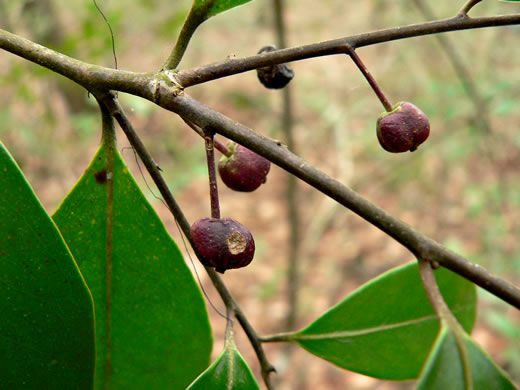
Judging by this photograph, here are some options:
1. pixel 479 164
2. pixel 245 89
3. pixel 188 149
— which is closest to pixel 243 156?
pixel 188 149

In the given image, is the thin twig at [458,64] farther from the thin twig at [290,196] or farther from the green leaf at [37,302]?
the green leaf at [37,302]

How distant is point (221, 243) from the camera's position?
0.76 meters

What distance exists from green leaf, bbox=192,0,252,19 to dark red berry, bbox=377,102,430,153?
29cm

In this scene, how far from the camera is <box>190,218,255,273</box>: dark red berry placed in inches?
30.1

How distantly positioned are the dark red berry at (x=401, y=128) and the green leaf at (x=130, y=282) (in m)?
0.40

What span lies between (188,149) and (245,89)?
162cm

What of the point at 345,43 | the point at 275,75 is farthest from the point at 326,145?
the point at 345,43

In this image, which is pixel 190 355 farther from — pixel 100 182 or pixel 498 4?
pixel 498 4

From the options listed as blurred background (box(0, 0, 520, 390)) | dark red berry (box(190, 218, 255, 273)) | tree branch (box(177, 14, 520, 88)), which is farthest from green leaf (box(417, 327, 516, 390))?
blurred background (box(0, 0, 520, 390))

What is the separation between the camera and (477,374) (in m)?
0.70

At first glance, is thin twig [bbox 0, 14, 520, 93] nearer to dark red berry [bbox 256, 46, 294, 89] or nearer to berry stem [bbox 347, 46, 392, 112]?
berry stem [bbox 347, 46, 392, 112]

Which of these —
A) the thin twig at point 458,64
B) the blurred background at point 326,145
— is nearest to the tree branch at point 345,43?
the thin twig at point 458,64

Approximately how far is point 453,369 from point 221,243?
323 mm

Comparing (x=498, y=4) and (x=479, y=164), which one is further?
(x=479, y=164)
